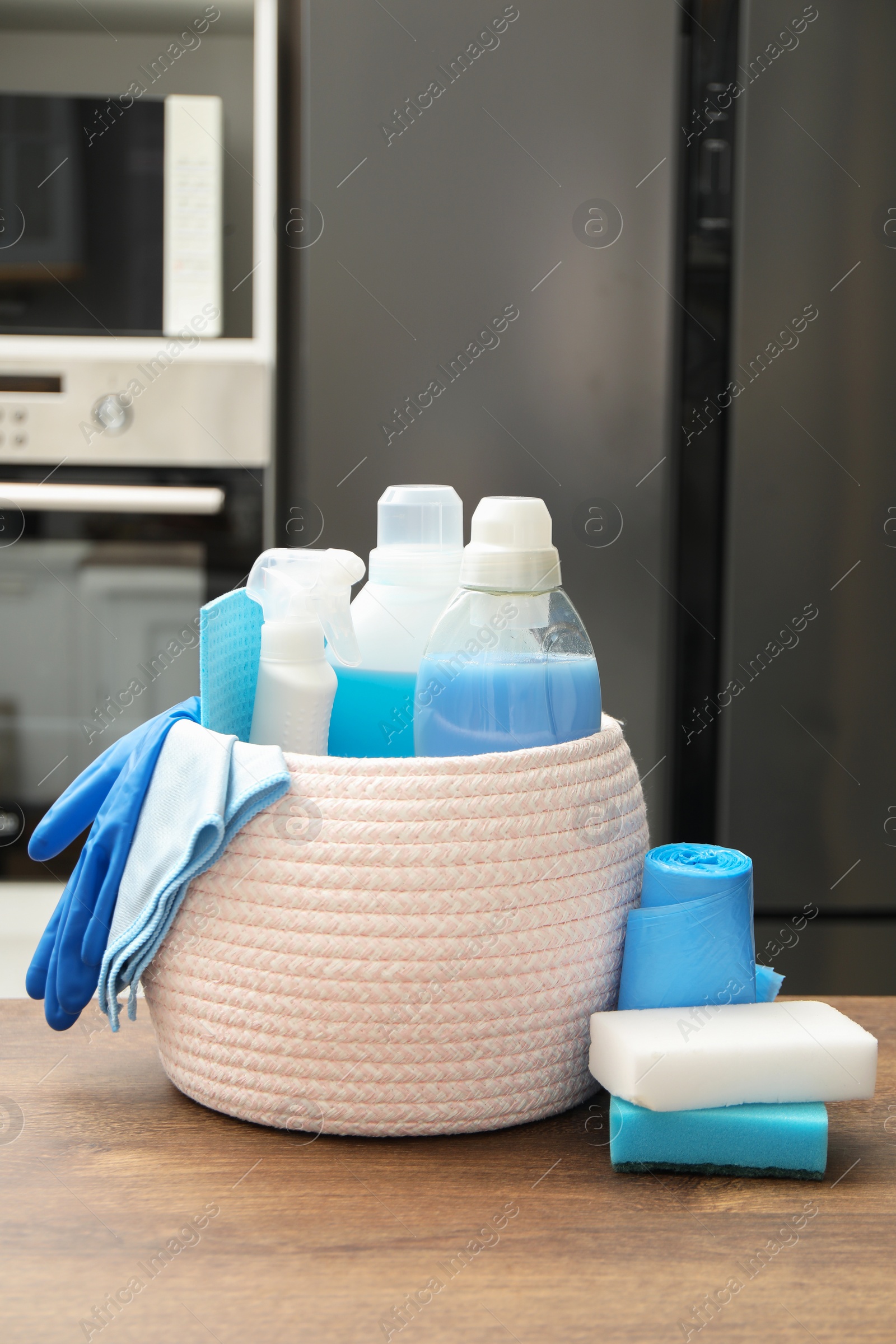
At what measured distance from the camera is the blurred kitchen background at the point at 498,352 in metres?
1.17

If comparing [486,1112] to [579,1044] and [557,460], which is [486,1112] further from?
[557,460]

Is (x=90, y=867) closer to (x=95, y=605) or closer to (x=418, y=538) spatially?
(x=418, y=538)

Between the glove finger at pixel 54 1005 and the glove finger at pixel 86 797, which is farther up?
the glove finger at pixel 86 797

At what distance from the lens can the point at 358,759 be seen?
17.4 inches

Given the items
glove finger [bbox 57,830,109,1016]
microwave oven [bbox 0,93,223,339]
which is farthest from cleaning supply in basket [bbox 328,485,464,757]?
microwave oven [bbox 0,93,223,339]

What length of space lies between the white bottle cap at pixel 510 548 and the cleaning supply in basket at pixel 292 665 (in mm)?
73

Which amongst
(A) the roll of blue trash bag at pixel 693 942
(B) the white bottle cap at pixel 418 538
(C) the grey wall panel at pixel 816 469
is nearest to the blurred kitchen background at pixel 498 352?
(C) the grey wall panel at pixel 816 469

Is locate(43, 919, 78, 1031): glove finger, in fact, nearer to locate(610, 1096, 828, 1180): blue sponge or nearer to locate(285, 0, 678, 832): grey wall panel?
locate(610, 1096, 828, 1180): blue sponge

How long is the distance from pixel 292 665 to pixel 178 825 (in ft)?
0.26

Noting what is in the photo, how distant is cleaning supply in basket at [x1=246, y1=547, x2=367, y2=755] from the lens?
1.61 ft

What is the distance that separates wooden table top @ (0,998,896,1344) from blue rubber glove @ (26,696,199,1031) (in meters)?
0.04

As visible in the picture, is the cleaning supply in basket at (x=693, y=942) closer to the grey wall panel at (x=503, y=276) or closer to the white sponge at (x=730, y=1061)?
the white sponge at (x=730, y=1061)

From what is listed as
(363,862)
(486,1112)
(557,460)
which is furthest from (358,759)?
(557,460)

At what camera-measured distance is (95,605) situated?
124cm
